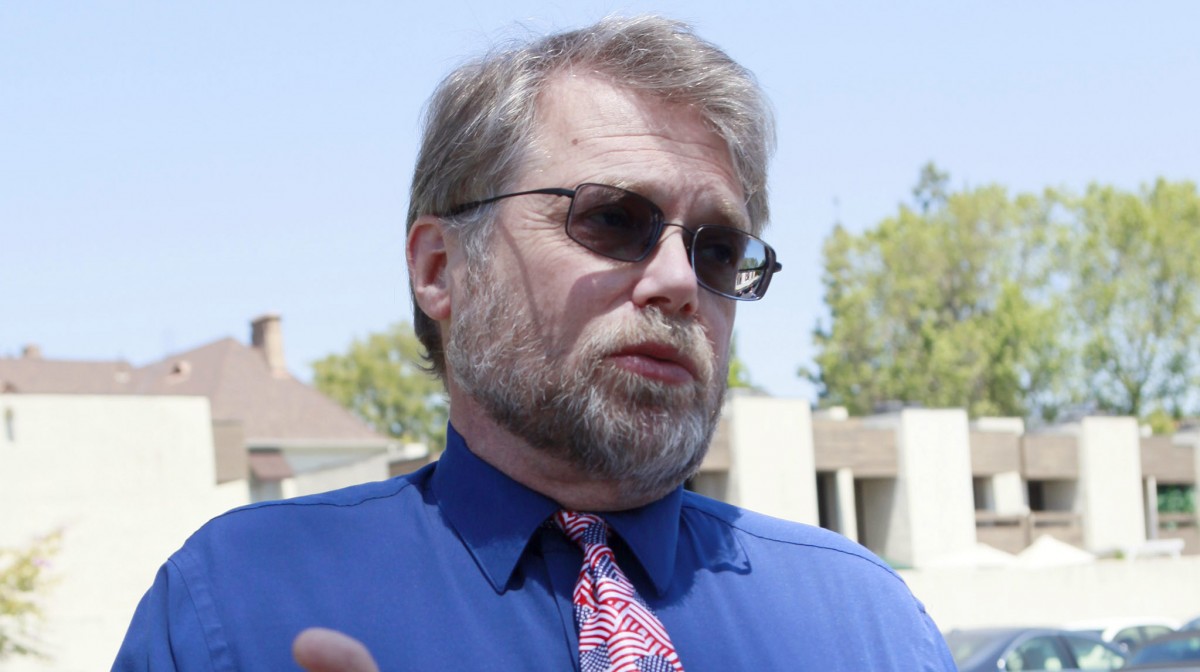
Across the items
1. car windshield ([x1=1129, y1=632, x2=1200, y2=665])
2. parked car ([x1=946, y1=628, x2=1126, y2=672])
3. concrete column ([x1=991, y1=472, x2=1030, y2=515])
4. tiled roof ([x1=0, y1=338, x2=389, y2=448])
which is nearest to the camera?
car windshield ([x1=1129, y1=632, x2=1200, y2=665])

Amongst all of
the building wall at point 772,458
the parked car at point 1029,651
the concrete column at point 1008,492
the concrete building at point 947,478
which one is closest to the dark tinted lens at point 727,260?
the parked car at point 1029,651

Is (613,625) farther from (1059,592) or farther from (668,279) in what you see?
(1059,592)

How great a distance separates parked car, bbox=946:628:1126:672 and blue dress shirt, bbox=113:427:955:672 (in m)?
12.0

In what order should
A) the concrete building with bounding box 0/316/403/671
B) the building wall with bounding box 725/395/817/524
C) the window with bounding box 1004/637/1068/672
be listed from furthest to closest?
the building wall with bounding box 725/395/817/524 → the concrete building with bounding box 0/316/403/671 → the window with bounding box 1004/637/1068/672

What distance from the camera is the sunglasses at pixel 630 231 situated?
218 cm

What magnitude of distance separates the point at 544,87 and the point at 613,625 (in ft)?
2.90

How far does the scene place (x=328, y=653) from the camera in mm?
1400

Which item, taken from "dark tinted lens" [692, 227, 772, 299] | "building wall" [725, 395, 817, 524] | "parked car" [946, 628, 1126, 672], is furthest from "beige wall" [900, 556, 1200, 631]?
"dark tinted lens" [692, 227, 772, 299]

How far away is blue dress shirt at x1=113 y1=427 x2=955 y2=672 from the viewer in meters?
1.89

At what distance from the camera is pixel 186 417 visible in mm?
29484

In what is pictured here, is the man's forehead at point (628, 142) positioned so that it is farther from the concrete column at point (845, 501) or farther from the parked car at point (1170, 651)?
the concrete column at point (845, 501)

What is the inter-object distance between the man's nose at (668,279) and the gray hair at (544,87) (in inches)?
10.0

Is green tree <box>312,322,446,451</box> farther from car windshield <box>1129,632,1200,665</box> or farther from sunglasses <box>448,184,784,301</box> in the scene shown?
sunglasses <box>448,184,784,301</box>

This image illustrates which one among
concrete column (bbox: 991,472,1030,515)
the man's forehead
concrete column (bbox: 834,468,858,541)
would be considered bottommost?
concrete column (bbox: 991,472,1030,515)
